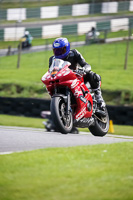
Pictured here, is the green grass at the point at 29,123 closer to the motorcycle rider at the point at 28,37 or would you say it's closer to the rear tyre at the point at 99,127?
the rear tyre at the point at 99,127

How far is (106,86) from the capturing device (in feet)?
64.3

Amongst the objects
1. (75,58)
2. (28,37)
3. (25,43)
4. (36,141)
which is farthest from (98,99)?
(25,43)

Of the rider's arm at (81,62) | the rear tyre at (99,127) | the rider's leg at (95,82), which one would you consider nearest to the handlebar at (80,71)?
the rider's arm at (81,62)

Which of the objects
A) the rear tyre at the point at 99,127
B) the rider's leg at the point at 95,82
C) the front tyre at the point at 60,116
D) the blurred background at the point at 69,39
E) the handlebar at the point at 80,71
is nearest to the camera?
the front tyre at the point at 60,116

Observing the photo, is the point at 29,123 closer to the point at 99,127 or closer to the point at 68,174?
the point at 99,127

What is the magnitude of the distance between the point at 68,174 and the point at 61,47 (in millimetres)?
2150

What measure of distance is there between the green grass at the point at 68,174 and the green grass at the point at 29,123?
6311 mm

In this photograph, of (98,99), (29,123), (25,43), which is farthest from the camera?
(25,43)

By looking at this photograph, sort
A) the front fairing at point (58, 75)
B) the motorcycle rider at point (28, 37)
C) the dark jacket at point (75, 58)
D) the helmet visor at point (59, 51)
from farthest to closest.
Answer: the motorcycle rider at point (28, 37), the dark jacket at point (75, 58), the helmet visor at point (59, 51), the front fairing at point (58, 75)

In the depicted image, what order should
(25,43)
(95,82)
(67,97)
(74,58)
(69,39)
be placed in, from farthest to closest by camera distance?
1. (25,43)
2. (69,39)
3. (95,82)
4. (74,58)
5. (67,97)

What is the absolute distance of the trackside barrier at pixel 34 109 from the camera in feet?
54.3

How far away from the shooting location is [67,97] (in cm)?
768

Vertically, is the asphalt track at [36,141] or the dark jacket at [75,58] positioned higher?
the dark jacket at [75,58]

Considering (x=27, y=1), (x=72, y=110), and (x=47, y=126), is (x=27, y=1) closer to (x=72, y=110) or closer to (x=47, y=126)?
(x=47, y=126)
